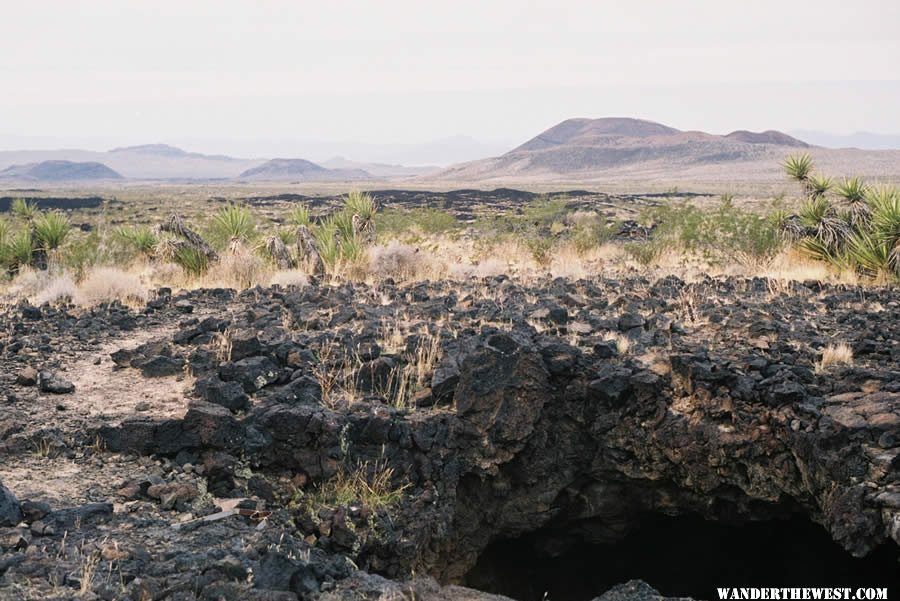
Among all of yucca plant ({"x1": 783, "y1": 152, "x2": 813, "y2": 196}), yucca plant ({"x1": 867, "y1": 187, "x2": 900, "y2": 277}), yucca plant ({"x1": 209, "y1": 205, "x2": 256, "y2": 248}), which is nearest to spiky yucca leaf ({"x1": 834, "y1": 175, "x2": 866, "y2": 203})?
yucca plant ({"x1": 783, "y1": 152, "x2": 813, "y2": 196})

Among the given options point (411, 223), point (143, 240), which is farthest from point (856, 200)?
point (143, 240)

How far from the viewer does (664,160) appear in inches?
4525

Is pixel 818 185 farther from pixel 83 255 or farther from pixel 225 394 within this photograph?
pixel 83 255

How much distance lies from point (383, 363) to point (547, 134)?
166262 mm

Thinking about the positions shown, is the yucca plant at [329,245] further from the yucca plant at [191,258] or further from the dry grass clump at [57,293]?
the dry grass clump at [57,293]

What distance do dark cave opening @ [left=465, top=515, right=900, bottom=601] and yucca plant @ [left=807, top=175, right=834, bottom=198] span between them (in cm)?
878

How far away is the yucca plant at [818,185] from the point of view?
14.7 m

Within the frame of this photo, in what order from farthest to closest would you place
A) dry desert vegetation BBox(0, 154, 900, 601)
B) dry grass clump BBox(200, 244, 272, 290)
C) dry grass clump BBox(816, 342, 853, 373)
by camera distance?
dry grass clump BBox(200, 244, 272, 290)
dry grass clump BBox(816, 342, 853, 373)
dry desert vegetation BBox(0, 154, 900, 601)

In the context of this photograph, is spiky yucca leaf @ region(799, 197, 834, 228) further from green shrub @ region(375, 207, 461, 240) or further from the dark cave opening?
green shrub @ region(375, 207, 461, 240)

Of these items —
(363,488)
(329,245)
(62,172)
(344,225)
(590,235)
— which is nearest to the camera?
(363,488)

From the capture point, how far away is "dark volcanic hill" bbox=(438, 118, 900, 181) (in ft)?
308

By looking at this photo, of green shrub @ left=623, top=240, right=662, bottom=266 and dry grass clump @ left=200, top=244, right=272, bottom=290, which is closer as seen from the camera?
dry grass clump @ left=200, top=244, right=272, bottom=290

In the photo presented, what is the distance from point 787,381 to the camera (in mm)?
6719

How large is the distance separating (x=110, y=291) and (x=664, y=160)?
11140 centimetres
